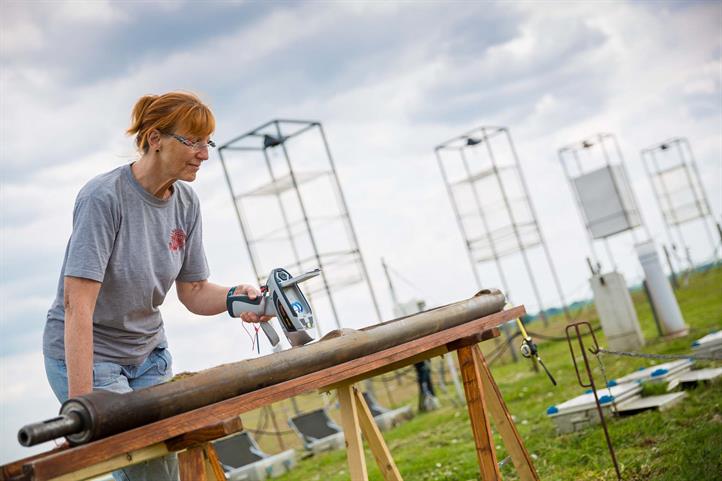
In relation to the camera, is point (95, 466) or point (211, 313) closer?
point (95, 466)

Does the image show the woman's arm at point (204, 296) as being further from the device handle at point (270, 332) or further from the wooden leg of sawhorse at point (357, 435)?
the wooden leg of sawhorse at point (357, 435)

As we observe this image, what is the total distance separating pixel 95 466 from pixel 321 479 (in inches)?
227

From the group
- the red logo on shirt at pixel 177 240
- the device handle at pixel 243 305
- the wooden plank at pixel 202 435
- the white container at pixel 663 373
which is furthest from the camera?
the white container at pixel 663 373

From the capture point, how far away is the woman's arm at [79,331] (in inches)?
90.5

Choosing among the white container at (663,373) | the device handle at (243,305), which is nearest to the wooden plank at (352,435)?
the device handle at (243,305)

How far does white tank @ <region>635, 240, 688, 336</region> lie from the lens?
10711 millimetres

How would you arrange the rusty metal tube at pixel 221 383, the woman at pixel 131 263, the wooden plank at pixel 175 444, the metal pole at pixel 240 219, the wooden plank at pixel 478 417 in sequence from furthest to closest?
the metal pole at pixel 240 219 < the wooden plank at pixel 478 417 < the woman at pixel 131 263 < the wooden plank at pixel 175 444 < the rusty metal tube at pixel 221 383

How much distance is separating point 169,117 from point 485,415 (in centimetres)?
177

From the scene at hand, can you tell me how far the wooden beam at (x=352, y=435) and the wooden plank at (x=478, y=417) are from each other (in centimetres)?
52

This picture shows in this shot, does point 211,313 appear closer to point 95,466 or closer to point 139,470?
point 139,470

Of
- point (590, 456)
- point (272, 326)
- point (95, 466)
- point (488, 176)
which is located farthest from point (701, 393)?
point (488, 176)

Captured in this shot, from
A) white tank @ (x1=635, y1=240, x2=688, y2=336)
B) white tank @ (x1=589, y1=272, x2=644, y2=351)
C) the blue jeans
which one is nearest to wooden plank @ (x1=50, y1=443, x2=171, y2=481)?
the blue jeans

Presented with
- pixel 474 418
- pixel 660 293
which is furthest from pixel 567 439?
pixel 660 293

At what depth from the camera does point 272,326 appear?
2986mm
